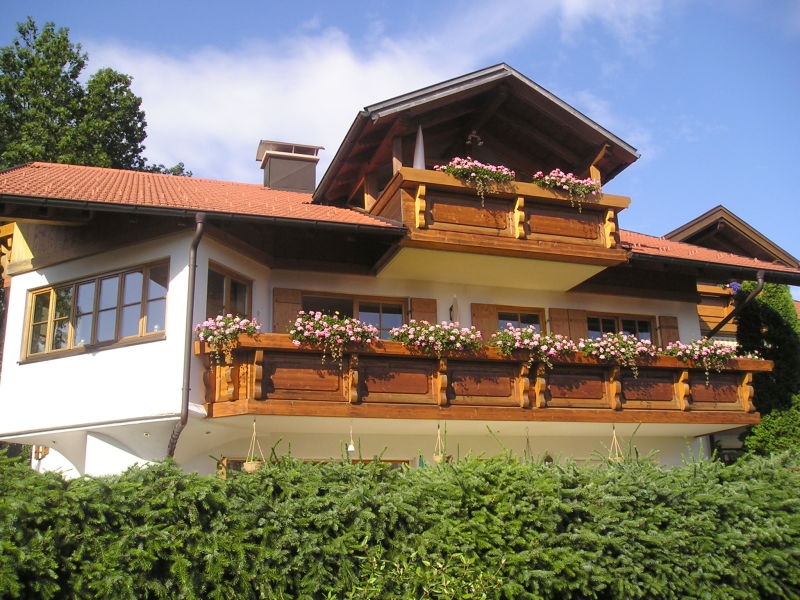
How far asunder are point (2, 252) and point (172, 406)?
5.58 metres

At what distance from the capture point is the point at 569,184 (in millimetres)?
14172

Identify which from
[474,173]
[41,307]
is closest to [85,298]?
[41,307]

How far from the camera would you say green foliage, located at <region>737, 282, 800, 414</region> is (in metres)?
16.1

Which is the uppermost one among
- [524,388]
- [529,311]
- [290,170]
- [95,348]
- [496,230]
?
[290,170]

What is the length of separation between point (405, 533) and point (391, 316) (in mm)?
6871

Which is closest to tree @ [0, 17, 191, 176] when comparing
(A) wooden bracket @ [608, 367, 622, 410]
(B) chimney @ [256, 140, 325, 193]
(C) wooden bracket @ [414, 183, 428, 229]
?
(B) chimney @ [256, 140, 325, 193]

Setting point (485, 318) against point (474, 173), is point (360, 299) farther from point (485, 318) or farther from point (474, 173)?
point (474, 173)

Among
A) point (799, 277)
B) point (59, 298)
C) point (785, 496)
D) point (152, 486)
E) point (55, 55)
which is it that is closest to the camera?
point (152, 486)

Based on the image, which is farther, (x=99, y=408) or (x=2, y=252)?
(x=2, y=252)

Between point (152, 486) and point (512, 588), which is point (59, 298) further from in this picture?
point (512, 588)

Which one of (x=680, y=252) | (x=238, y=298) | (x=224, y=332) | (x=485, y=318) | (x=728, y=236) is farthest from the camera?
(x=728, y=236)

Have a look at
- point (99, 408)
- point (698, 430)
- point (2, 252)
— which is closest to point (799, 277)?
point (698, 430)

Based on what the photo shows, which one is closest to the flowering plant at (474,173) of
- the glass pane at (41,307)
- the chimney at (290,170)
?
the chimney at (290,170)

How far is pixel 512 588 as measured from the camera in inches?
307
